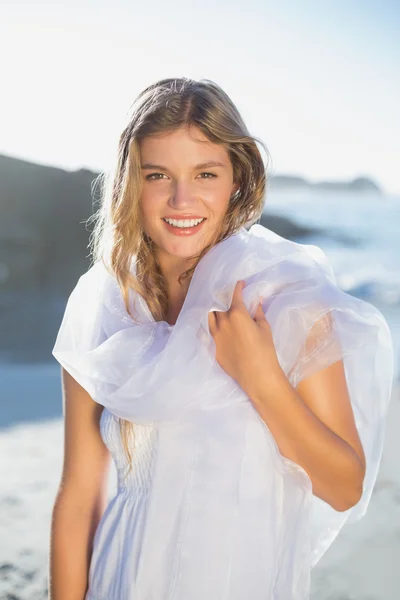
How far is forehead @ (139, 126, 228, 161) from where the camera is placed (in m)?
1.33

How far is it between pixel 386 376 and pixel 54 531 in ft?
2.37

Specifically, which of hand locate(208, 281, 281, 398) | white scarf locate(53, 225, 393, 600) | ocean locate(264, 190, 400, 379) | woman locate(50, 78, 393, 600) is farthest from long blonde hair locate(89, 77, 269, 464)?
ocean locate(264, 190, 400, 379)

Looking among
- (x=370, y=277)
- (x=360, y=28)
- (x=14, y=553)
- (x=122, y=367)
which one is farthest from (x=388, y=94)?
(x=122, y=367)

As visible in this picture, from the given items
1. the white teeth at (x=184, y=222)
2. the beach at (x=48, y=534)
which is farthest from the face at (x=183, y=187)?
the beach at (x=48, y=534)

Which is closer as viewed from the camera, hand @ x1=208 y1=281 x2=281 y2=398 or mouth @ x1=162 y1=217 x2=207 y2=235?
hand @ x1=208 y1=281 x2=281 y2=398

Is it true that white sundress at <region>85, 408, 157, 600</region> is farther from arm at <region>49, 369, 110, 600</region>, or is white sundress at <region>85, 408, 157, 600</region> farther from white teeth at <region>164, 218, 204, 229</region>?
white teeth at <region>164, 218, 204, 229</region>

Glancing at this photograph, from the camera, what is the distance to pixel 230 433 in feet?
4.09

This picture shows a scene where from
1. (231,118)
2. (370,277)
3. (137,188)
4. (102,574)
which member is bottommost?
(370,277)

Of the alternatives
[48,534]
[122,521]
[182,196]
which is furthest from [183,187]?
[48,534]

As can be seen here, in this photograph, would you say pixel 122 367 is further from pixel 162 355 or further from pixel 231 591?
pixel 231 591

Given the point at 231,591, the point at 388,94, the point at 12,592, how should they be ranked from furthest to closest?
the point at 388,94 < the point at 12,592 < the point at 231,591

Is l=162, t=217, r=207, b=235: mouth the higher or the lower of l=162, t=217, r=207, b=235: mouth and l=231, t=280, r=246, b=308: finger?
the higher

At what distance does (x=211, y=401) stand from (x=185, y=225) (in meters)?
0.34

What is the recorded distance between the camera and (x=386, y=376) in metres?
1.36
